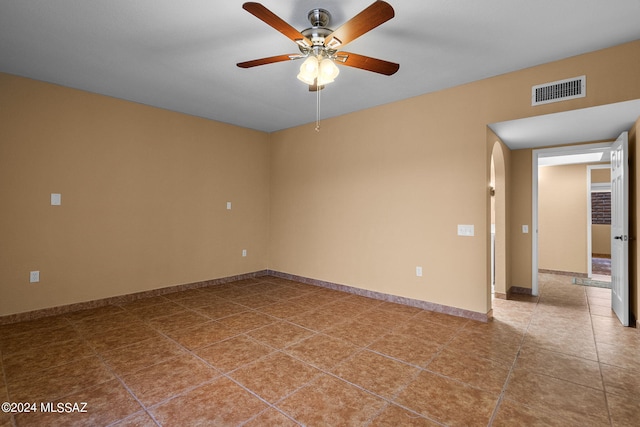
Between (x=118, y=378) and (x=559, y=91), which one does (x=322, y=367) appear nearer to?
(x=118, y=378)

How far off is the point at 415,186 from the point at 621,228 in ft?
7.41

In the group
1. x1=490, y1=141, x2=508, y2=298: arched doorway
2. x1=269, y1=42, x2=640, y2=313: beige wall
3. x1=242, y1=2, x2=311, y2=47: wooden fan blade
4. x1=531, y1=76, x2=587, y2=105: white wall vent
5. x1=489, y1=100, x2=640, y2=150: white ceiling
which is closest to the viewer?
x1=242, y1=2, x2=311, y2=47: wooden fan blade

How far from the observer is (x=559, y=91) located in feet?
9.86

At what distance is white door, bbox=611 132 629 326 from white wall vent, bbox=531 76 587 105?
1.04 meters

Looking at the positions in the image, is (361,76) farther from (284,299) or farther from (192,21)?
(284,299)

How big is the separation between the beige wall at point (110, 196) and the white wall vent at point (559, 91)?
435 cm

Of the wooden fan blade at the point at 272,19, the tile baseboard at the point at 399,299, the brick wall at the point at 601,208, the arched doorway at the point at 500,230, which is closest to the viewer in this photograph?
the wooden fan blade at the point at 272,19

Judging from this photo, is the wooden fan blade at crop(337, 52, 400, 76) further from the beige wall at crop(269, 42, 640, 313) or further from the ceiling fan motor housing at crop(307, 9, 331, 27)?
the beige wall at crop(269, 42, 640, 313)

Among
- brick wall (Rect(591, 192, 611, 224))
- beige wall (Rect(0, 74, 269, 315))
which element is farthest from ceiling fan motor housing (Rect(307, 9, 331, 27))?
brick wall (Rect(591, 192, 611, 224))

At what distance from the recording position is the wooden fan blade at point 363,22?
1.75 meters

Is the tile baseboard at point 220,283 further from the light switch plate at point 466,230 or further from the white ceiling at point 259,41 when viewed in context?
the white ceiling at point 259,41

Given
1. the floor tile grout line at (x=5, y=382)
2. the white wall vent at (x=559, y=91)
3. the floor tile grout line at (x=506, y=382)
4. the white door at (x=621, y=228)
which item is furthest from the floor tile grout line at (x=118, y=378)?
the white door at (x=621, y=228)

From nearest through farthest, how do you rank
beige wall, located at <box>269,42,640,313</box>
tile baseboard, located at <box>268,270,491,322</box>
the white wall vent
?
the white wall vent < beige wall, located at <box>269,42,640,313</box> < tile baseboard, located at <box>268,270,491,322</box>

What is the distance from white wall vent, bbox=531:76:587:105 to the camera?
9.50 ft
